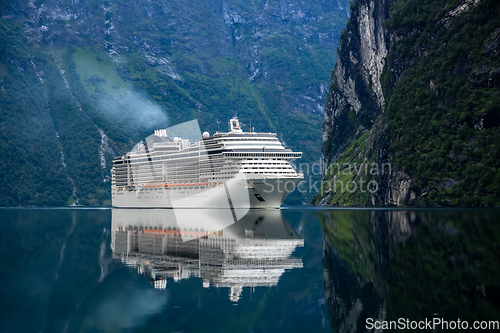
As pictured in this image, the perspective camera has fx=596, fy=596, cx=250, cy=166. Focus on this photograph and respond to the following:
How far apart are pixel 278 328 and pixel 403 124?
108064mm

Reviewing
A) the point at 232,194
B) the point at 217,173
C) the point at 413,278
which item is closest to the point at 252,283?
the point at 413,278

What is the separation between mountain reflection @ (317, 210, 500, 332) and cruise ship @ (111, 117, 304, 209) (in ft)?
191

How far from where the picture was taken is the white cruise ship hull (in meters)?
98.1

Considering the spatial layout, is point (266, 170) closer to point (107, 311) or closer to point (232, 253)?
point (232, 253)

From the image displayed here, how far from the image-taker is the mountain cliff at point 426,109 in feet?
330

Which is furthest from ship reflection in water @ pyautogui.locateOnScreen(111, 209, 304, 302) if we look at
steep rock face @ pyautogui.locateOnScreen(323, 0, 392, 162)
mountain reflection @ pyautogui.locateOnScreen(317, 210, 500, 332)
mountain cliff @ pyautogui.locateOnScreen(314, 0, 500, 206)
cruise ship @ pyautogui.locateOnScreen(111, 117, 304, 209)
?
steep rock face @ pyautogui.locateOnScreen(323, 0, 392, 162)

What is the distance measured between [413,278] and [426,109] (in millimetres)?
97996

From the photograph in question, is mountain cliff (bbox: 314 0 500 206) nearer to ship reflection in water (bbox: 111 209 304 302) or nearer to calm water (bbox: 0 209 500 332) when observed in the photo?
Answer: ship reflection in water (bbox: 111 209 304 302)

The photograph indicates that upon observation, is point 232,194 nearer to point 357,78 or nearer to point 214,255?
point 214,255

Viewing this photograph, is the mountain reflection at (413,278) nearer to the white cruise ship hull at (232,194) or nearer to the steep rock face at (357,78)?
the white cruise ship hull at (232,194)

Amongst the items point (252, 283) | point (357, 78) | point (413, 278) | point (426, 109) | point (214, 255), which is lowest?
point (252, 283)

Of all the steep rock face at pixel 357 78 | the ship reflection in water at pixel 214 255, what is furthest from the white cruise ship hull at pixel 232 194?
the steep rock face at pixel 357 78

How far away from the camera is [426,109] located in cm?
11756

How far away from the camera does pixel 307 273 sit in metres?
28.9
